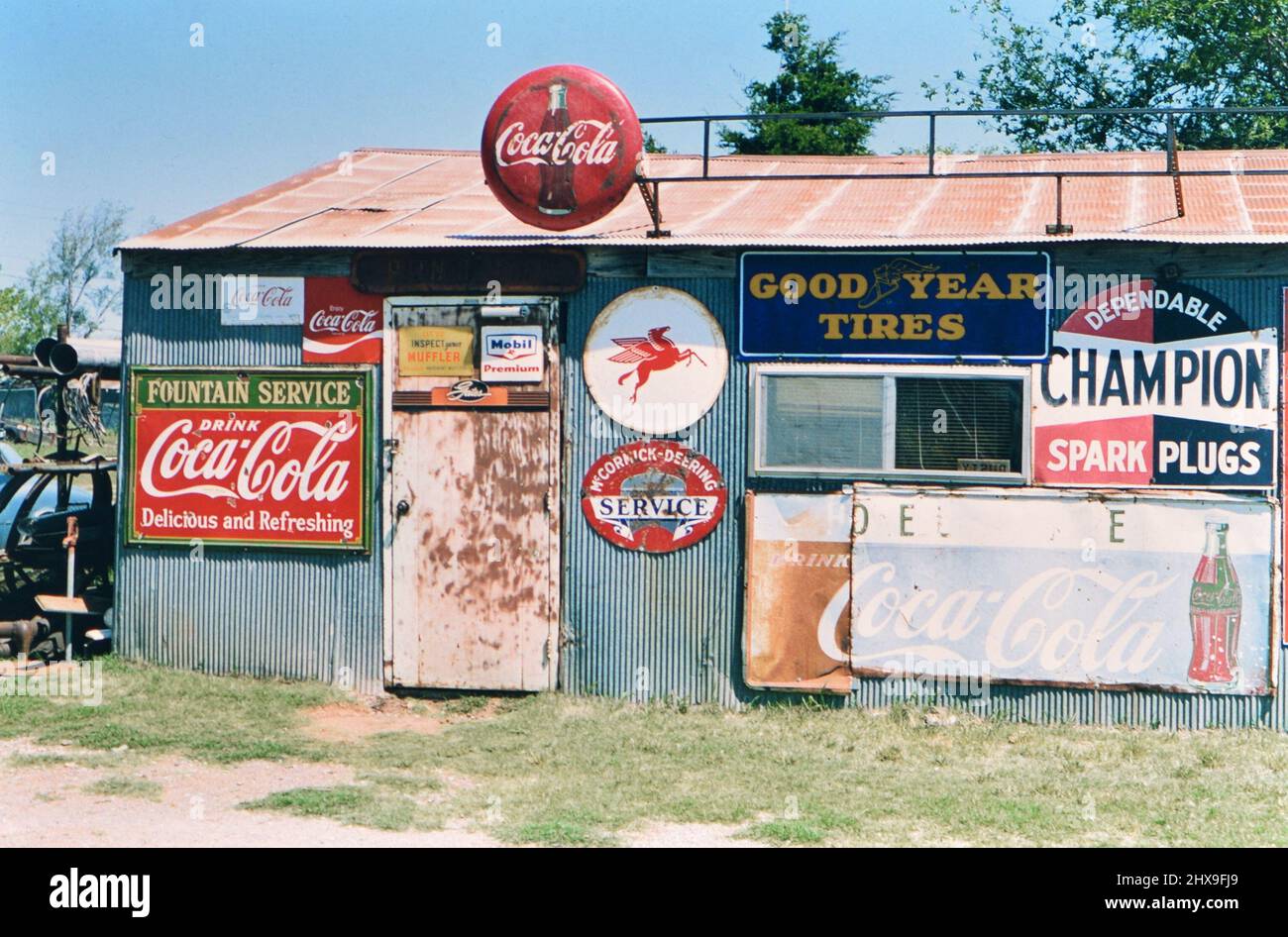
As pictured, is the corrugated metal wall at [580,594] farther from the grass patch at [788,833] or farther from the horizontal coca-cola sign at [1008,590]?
the grass patch at [788,833]

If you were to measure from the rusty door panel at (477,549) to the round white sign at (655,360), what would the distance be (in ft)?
1.59

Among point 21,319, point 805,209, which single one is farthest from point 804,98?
point 21,319

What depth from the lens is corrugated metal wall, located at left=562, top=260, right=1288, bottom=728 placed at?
1120 centimetres

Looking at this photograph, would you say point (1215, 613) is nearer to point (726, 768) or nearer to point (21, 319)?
point (726, 768)

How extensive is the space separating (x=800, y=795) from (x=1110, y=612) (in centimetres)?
346

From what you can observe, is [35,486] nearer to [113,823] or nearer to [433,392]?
→ [433,392]

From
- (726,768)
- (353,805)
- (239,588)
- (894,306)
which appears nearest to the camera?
(353,805)

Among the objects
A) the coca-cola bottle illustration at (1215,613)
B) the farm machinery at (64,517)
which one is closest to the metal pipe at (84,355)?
the farm machinery at (64,517)

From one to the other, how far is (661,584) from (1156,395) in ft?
14.3

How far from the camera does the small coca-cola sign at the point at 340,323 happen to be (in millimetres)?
11773

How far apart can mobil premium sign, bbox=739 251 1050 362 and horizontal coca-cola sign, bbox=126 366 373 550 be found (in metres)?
3.68

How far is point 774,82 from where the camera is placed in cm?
3709

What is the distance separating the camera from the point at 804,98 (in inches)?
1435
